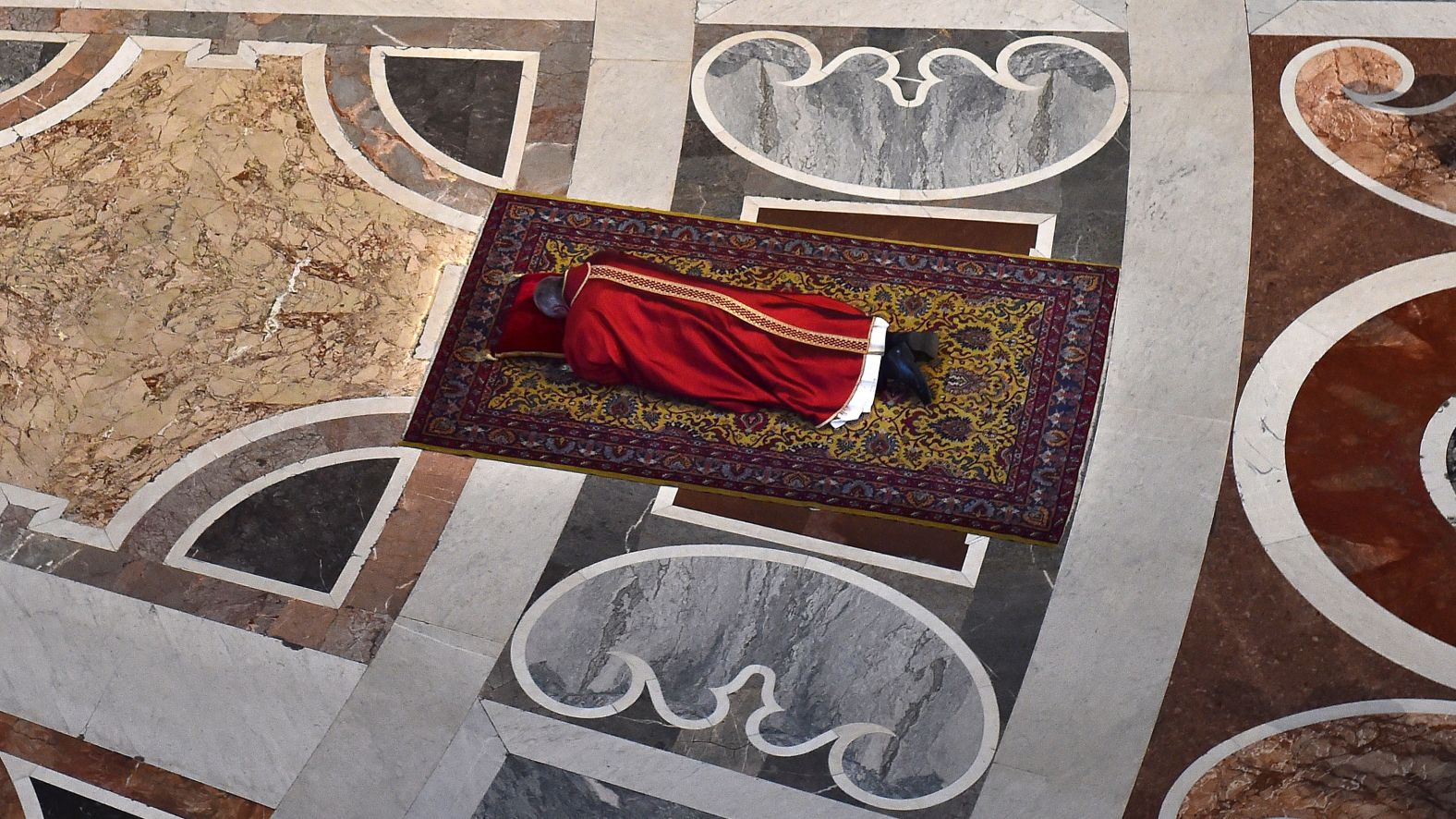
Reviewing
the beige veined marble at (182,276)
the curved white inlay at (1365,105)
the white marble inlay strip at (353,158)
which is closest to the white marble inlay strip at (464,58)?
the white marble inlay strip at (353,158)

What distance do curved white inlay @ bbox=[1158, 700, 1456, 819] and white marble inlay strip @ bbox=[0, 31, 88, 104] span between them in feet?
19.8

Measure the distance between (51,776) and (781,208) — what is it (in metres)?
3.63

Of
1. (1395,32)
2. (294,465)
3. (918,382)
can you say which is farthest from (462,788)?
(1395,32)

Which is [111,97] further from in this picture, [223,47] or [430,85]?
[430,85]

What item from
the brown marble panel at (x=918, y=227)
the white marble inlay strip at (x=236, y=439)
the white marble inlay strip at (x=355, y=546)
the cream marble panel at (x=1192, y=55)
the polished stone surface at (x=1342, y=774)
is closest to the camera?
the polished stone surface at (x=1342, y=774)

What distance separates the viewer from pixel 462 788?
4.33 metres

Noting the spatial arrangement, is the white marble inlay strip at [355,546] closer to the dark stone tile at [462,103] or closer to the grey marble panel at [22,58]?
the dark stone tile at [462,103]

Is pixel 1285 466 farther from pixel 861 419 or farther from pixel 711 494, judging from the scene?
pixel 711 494

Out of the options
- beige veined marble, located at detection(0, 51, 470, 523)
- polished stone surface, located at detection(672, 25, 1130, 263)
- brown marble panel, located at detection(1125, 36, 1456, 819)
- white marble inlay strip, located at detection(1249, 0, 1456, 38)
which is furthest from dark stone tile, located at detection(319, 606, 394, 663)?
white marble inlay strip, located at detection(1249, 0, 1456, 38)

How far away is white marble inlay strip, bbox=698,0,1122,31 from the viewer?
5.43 metres

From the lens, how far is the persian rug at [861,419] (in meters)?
4.53

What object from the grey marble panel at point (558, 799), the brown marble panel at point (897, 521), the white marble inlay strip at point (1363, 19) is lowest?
the grey marble panel at point (558, 799)

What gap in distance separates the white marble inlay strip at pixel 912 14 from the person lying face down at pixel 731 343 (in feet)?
5.57

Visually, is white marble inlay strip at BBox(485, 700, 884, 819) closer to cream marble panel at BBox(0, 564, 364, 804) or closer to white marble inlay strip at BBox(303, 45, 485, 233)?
cream marble panel at BBox(0, 564, 364, 804)
